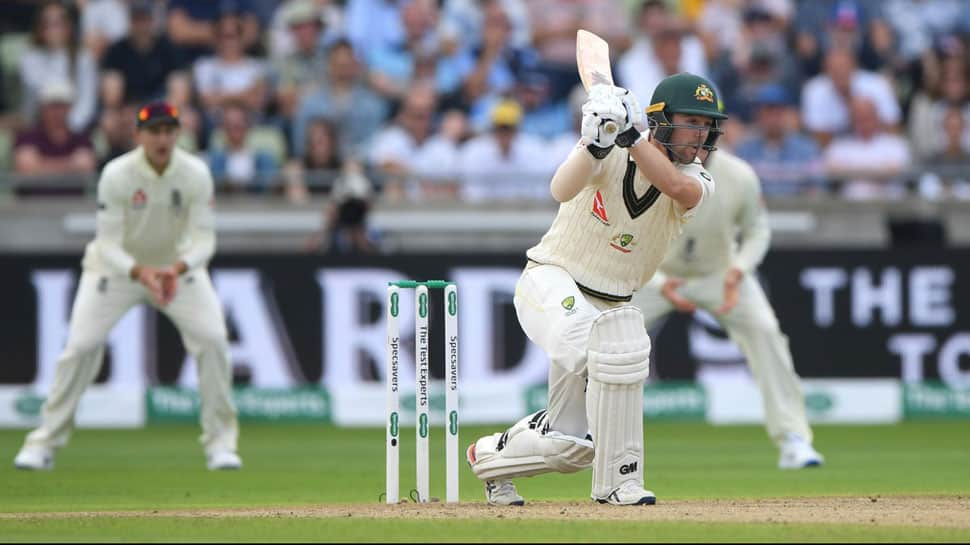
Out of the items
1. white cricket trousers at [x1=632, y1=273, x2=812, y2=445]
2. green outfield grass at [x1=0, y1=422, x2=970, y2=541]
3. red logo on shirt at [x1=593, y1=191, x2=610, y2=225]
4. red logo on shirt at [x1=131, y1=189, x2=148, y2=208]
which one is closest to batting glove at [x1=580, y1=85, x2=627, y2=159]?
red logo on shirt at [x1=593, y1=191, x2=610, y2=225]

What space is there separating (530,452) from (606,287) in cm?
67

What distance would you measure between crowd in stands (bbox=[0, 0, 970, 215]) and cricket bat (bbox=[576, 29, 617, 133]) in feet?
20.3

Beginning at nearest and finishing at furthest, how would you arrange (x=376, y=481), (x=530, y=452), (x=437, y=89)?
(x=530, y=452) → (x=376, y=481) → (x=437, y=89)

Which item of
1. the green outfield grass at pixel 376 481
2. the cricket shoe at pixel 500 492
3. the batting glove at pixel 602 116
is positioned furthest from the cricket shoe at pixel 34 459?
the batting glove at pixel 602 116

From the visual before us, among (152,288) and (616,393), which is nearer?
(616,393)

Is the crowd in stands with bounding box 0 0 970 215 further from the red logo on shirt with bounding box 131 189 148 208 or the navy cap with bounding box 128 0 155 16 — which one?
the red logo on shirt with bounding box 131 189 148 208

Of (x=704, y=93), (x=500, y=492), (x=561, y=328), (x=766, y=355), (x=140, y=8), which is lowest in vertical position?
(x=500, y=492)

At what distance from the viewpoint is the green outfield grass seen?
5.49m

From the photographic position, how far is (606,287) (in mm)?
6332

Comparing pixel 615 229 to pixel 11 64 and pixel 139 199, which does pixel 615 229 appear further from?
pixel 11 64

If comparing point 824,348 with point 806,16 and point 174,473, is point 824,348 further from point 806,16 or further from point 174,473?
point 174,473

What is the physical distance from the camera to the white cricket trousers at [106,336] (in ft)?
29.7

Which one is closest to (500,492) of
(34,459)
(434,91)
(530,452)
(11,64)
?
(530,452)

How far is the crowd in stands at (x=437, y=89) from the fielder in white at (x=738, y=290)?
333cm
